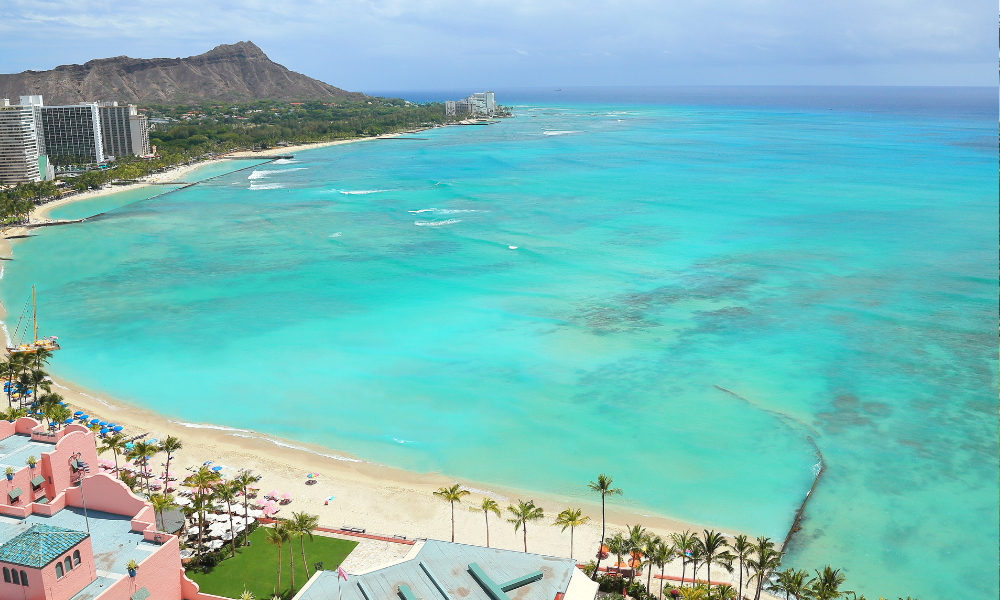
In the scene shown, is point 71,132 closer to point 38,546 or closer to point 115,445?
point 115,445

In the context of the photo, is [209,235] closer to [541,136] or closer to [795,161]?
[795,161]

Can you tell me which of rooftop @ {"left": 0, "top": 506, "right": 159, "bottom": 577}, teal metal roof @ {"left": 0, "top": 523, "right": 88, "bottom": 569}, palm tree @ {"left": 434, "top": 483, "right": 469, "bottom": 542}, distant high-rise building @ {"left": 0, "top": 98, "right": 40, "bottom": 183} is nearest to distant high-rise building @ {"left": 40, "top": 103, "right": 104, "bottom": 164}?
distant high-rise building @ {"left": 0, "top": 98, "right": 40, "bottom": 183}

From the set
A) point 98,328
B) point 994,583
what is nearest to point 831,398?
point 994,583

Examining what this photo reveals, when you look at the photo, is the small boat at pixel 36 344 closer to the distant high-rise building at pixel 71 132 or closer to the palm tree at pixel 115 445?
the palm tree at pixel 115 445

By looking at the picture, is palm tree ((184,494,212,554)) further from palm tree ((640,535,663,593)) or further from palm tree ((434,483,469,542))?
palm tree ((640,535,663,593))

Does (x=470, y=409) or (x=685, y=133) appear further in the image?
(x=685, y=133)

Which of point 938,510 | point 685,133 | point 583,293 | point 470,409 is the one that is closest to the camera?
point 938,510

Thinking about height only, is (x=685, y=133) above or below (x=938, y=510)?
above
